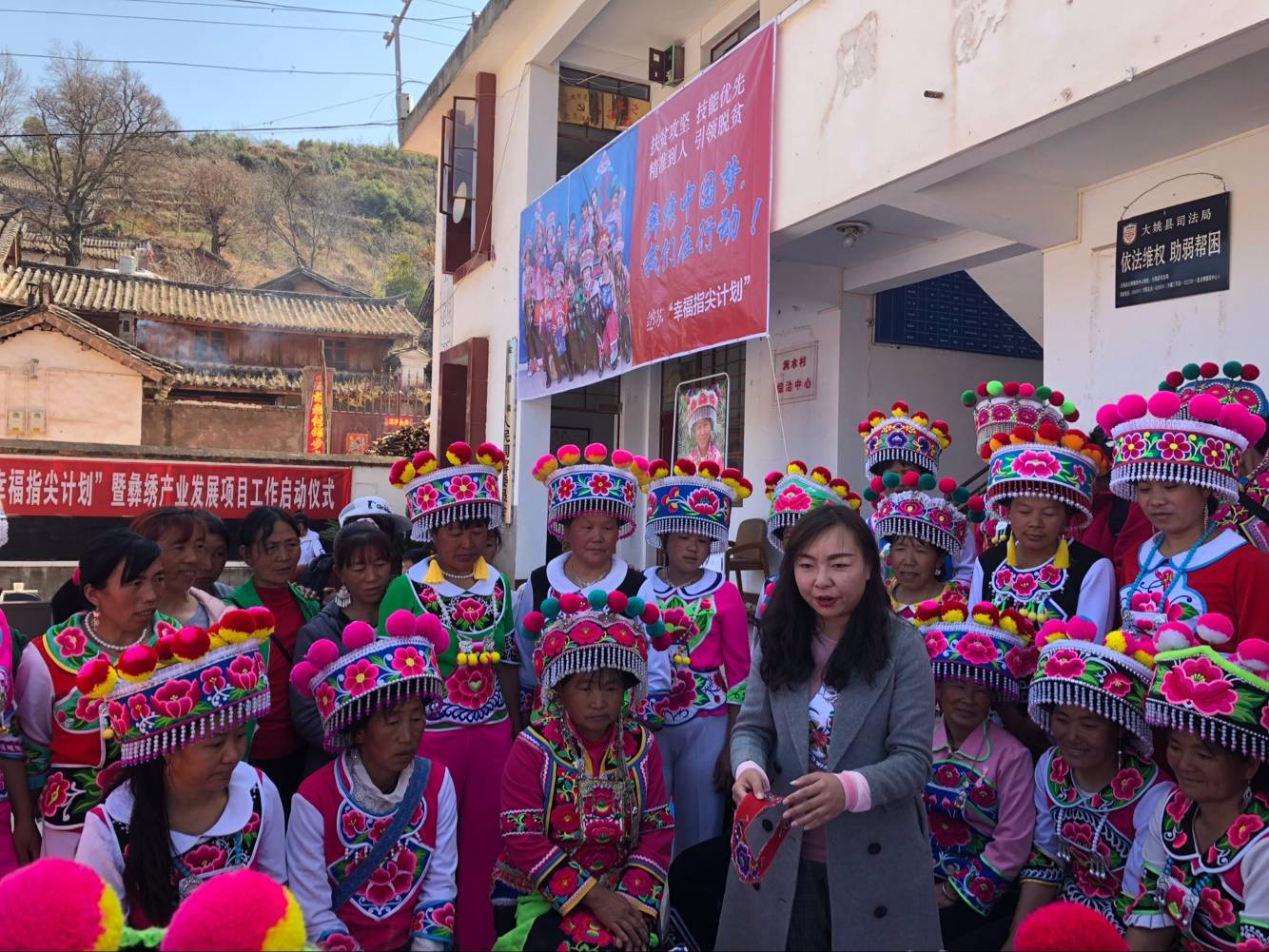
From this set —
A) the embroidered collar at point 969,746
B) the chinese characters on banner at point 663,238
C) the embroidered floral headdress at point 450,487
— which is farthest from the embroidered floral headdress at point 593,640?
the chinese characters on banner at point 663,238

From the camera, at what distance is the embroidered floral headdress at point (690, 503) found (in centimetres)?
365

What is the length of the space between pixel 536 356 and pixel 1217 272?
6450mm

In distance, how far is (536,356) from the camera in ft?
32.5

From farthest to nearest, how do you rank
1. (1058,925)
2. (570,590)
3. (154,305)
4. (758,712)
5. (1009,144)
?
(154,305) → (1009,144) → (570,590) → (758,712) → (1058,925)

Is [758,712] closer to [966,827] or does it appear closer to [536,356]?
[966,827]

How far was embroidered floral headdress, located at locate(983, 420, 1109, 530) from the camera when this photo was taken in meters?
3.13

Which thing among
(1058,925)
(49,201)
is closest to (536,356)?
(1058,925)

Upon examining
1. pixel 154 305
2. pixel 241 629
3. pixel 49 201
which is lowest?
pixel 241 629

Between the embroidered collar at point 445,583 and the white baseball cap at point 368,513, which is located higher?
the white baseball cap at point 368,513

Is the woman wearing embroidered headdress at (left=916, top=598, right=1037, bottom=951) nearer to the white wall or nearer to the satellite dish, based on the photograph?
the white wall

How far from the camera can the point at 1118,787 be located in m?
2.56

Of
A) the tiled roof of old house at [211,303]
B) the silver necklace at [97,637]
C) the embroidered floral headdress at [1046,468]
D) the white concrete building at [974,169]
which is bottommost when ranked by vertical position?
the silver necklace at [97,637]

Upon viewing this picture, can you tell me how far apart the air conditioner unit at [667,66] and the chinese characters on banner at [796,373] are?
135 inches

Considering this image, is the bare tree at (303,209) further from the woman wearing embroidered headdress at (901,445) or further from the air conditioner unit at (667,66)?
the woman wearing embroidered headdress at (901,445)
